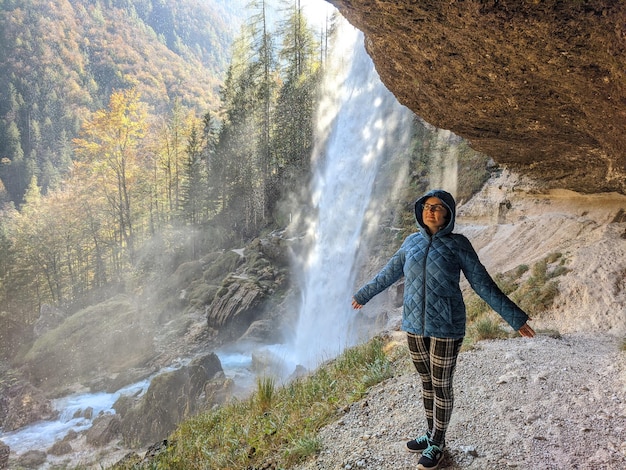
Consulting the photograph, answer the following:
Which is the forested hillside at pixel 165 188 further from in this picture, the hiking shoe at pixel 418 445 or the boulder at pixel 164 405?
the hiking shoe at pixel 418 445

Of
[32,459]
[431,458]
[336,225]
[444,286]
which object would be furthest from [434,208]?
[336,225]

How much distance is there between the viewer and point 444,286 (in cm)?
237

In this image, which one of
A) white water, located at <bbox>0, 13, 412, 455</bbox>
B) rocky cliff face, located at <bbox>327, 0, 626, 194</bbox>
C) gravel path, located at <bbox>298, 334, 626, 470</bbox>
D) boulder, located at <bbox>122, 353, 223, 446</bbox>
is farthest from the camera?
white water, located at <bbox>0, 13, 412, 455</bbox>

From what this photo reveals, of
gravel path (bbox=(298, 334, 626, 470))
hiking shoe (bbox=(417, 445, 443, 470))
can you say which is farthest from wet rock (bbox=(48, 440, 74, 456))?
hiking shoe (bbox=(417, 445, 443, 470))

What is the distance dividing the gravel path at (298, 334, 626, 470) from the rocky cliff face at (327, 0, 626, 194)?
2560 mm

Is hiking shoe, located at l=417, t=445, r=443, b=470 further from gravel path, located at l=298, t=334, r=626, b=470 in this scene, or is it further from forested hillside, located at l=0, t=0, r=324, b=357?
forested hillside, located at l=0, t=0, r=324, b=357

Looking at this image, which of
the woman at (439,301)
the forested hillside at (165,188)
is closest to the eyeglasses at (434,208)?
the woman at (439,301)

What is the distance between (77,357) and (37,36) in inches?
2415

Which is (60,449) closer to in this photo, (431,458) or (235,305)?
(235,305)

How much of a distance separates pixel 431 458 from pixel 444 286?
1053mm

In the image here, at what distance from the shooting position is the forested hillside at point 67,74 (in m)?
50.9

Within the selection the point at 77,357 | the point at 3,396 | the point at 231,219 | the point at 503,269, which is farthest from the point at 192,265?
the point at 503,269

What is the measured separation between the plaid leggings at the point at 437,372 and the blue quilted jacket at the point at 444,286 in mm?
64

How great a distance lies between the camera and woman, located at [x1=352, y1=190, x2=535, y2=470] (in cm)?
237
